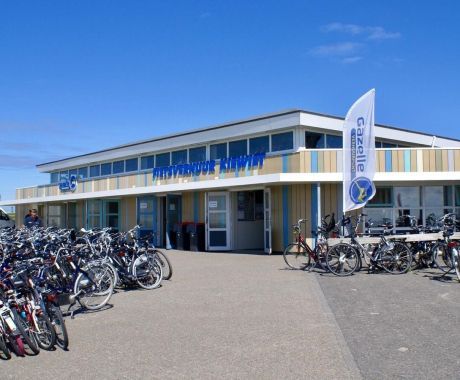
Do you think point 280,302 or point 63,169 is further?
point 63,169

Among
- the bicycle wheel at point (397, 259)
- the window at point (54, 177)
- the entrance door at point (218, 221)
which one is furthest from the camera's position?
the window at point (54, 177)

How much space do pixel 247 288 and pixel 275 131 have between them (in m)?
9.12

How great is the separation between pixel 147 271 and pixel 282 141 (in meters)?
9.20

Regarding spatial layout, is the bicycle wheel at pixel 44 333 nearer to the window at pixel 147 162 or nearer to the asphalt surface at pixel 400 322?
the asphalt surface at pixel 400 322

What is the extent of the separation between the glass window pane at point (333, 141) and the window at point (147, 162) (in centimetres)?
846

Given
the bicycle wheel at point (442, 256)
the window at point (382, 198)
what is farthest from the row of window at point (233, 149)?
the bicycle wheel at point (442, 256)

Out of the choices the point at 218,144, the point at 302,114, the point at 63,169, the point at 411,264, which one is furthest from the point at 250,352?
the point at 63,169

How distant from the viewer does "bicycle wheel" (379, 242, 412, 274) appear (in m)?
12.0

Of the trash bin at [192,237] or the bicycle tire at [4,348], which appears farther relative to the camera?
the trash bin at [192,237]

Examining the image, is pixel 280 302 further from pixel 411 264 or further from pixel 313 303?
pixel 411 264

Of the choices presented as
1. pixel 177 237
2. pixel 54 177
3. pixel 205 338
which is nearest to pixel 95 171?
pixel 54 177

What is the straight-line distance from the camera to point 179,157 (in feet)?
73.1

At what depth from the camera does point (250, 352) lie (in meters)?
5.73

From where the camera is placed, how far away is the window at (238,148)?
1934 cm
